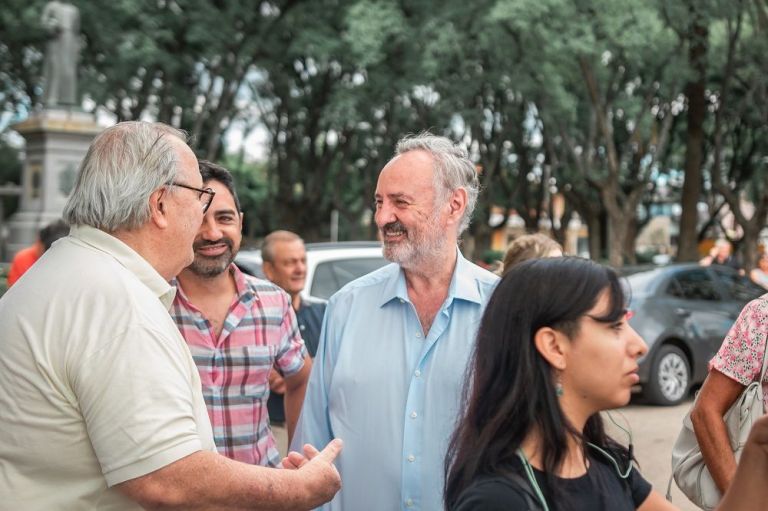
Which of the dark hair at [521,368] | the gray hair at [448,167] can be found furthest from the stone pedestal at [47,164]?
the dark hair at [521,368]

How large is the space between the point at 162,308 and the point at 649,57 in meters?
Result: 19.6

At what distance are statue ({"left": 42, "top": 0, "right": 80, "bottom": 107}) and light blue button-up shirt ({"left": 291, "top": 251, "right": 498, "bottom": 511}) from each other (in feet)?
46.3

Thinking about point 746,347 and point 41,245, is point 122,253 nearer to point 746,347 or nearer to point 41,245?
point 746,347

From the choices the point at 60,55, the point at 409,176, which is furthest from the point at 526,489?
the point at 60,55

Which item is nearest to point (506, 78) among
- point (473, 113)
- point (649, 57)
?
point (473, 113)

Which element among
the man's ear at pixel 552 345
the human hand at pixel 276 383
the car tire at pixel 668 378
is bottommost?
the car tire at pixel 668 378

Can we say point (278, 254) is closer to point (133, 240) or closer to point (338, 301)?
point (338, 301)

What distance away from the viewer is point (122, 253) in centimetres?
247

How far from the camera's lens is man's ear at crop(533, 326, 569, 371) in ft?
7.29

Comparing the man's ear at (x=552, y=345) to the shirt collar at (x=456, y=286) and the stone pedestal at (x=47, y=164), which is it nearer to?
the shirt collar at (x=456, y=286)

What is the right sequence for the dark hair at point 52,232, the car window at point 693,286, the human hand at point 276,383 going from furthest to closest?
the car window at point 693,286 → the dark hair at point 52,232 → the human hand at point 276,383

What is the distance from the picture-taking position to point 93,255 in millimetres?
2398

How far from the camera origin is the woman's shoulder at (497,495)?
2.04m

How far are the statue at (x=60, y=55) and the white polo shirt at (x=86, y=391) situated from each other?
49.4 ft
